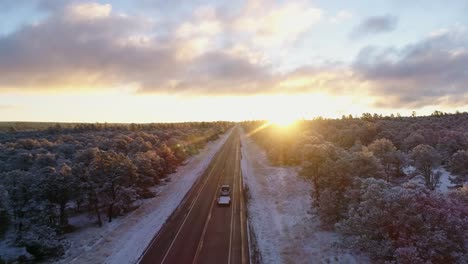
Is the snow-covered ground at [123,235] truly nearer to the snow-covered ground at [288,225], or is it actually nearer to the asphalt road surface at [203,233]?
the asphalt road surface at [203,233]

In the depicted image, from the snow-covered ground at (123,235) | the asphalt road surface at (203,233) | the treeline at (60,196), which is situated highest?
the treeline at (60,196)

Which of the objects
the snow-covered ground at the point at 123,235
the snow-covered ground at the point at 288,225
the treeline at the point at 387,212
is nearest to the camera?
the treeline at the point at 387,212

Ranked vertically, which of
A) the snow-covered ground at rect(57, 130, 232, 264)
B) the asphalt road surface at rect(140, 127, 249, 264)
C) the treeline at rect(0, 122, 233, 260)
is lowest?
the snow-covered ground at rect(57, 130, 232, 264)

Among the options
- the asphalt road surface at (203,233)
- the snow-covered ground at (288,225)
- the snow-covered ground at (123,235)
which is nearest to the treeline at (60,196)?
the snow-covered ground at (123,235)

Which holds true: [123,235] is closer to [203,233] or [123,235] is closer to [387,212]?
[203,233]

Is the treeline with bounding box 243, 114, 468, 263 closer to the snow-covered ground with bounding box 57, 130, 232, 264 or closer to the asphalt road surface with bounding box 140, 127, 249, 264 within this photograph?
the asphalt road surface with bounding box 140, 127, 249, 264

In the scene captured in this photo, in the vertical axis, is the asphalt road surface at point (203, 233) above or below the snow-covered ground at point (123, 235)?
above

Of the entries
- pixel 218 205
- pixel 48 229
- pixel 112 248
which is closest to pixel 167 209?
pixel 218 205

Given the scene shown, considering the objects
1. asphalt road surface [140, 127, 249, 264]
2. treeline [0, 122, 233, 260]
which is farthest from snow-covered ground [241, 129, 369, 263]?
treeline [0, 122, 233, 260]
